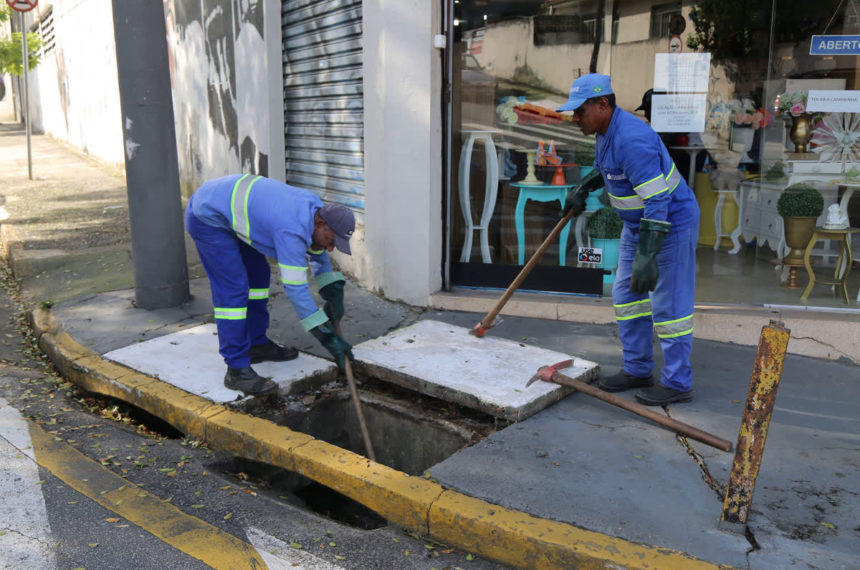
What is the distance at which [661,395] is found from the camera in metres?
4.32

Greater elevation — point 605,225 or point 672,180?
point 672,180

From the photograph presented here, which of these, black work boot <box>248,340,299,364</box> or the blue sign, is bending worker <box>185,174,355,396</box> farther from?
the blue sign

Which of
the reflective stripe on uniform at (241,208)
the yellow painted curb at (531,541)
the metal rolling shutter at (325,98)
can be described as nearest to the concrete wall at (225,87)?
the metal rolling shutter at (325,98)

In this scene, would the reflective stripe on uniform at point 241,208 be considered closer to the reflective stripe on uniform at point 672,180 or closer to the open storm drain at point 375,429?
the open storm drain at point 375,429

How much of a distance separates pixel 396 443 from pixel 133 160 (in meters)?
3.06

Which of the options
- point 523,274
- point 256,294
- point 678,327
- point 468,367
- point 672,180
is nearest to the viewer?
point 672,180

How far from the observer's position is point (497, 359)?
484 centimetres

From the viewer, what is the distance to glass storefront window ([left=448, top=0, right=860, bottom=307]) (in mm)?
5742

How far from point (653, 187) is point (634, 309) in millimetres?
834

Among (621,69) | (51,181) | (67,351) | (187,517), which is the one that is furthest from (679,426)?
(51,181)

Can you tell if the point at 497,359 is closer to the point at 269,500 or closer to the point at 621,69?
the point at 269,500

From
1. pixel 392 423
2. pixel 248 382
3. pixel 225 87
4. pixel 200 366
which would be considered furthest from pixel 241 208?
pixel 225 87

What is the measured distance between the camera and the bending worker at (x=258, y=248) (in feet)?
12.9

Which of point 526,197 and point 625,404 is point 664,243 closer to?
point 625,404
